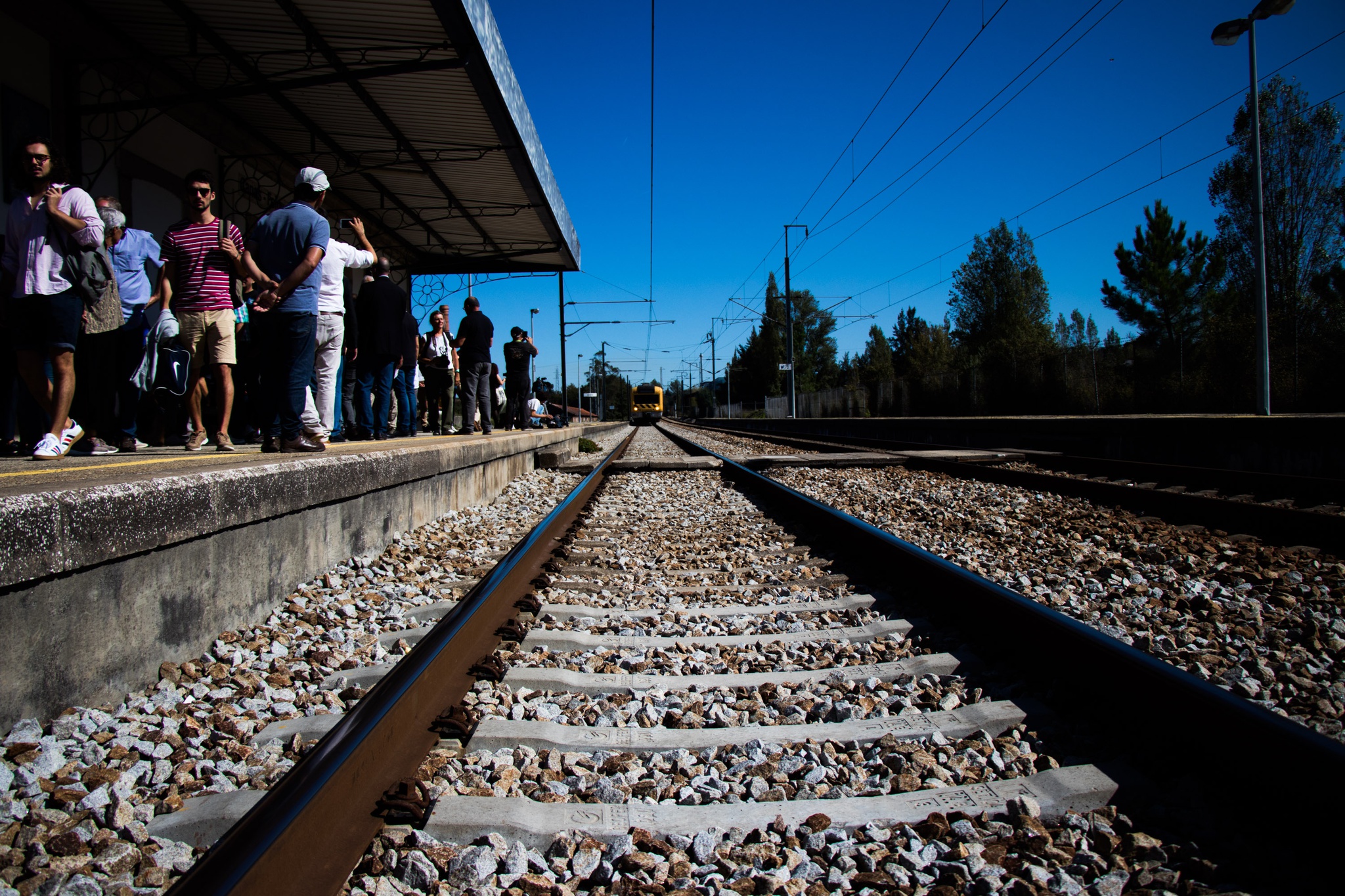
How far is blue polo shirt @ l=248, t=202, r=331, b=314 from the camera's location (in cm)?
479

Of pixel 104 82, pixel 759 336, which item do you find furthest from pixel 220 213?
pixel 759 336

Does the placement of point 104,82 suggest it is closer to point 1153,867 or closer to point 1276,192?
point 1153,867

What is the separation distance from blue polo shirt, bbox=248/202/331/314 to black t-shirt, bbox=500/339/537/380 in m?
8.14

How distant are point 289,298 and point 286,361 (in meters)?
0.40

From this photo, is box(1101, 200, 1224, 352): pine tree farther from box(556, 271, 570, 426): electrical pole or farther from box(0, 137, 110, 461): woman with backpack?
box(0, 137, 110, 461): woman with backpack

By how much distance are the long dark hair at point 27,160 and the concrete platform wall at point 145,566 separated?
7.02 feet

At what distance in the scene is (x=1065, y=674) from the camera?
225 centimetres

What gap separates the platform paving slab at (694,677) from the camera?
240 cm

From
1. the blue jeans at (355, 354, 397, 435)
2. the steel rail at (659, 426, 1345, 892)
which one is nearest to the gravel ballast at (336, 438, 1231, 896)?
the steel rail at (659, 426, 1345, 892)

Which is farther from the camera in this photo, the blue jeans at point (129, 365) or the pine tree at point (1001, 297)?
the pine tree at point (1001, 297)

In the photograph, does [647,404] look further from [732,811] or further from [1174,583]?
[732,811]

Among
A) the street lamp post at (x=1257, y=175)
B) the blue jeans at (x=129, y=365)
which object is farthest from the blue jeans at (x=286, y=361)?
the street lamp post at (x=1257, y=175)

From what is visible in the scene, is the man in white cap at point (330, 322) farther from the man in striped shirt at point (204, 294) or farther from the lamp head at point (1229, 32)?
the lamp head at point (1229, 32)

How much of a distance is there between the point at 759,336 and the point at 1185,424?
78670 mm
